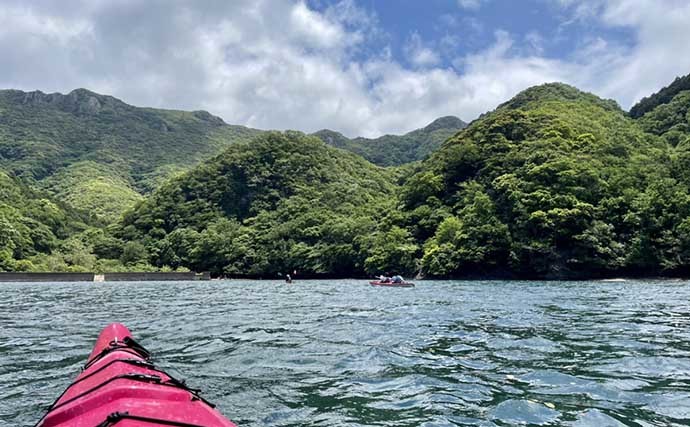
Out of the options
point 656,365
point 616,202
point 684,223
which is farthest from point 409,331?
point 616,202

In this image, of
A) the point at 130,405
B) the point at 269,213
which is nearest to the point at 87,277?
the point at 269,213

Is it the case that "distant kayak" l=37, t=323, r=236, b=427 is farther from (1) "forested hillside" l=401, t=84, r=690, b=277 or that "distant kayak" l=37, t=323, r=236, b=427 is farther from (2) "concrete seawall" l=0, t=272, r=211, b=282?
(2) "concrete seawall" l=0, t=272, r=211, b=282

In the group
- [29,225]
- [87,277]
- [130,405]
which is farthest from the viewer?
[29,225]

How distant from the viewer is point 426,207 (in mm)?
84562

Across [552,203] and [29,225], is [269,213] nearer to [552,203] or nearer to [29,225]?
[29,225]

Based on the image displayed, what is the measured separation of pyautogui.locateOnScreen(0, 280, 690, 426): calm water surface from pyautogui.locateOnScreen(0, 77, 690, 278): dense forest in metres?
45.8

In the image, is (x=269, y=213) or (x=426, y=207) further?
(x=269, y=213)

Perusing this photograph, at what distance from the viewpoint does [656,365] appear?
28.7 ft

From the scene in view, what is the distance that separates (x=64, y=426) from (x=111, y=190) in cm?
16780

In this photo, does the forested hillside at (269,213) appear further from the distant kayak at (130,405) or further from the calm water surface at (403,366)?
the distant kayak at (130,405)

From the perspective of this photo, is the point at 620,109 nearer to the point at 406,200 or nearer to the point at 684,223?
the point at 406,200

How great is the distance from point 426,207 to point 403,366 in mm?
76574

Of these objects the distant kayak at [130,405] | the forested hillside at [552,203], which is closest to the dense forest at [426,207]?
the forested hillside at [552,203]

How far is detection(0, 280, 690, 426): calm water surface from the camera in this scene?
6.34m
